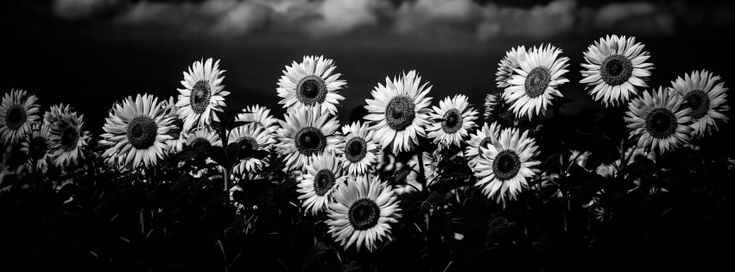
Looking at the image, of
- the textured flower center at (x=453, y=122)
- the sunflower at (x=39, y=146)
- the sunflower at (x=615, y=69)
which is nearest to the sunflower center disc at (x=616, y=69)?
the sunflower at (x=615, y=69)

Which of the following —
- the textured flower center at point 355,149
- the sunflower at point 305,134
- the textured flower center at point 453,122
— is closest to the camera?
the sunflower at point 305,134

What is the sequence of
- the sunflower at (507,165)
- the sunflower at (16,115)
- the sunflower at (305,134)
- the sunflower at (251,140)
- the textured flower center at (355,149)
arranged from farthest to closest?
the sunflower at (16,115) → the sunflower at (251,140) → the textured flower center at (355,149) → the sunflower at (305,134) → the sunflower at (507,165)

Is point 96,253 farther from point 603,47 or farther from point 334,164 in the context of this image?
point 603,47

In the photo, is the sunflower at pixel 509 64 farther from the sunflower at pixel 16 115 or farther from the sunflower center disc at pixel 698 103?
the sunflower at pixel 16 115

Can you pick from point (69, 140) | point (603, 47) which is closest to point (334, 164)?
point (603, 47)

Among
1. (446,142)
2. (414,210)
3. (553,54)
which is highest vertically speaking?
(553,54)

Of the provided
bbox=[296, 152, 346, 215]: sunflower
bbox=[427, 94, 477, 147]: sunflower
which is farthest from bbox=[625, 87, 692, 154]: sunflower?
bbox=[296, 152, 346, 215]: sunflower

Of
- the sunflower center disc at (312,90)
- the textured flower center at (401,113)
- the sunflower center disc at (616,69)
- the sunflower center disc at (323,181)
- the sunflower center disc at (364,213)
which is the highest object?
the sunflower center disc at (616,69)
